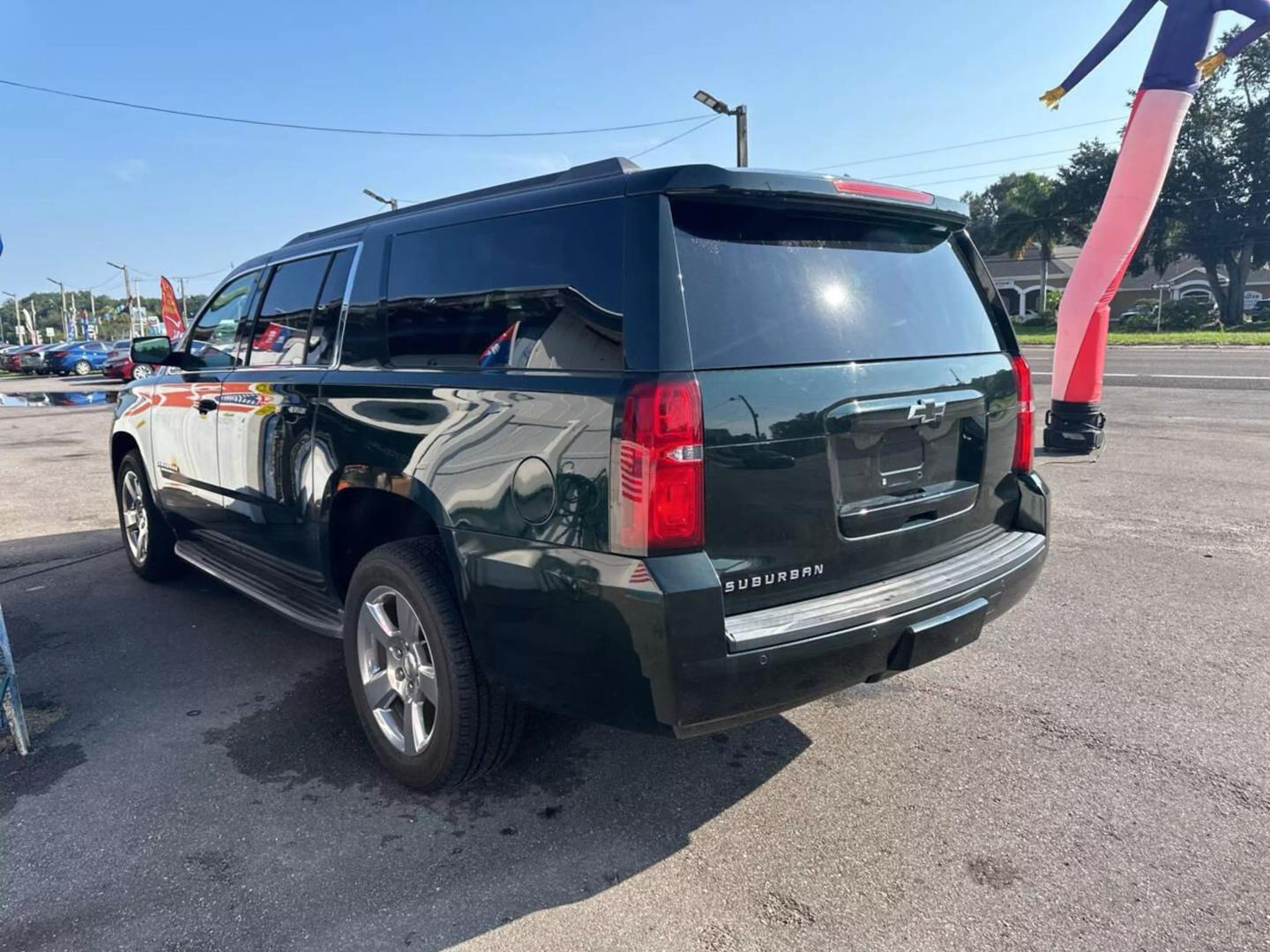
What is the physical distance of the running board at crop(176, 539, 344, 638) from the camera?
3686 mm

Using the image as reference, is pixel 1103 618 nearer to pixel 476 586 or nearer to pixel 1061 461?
pixel 476 586

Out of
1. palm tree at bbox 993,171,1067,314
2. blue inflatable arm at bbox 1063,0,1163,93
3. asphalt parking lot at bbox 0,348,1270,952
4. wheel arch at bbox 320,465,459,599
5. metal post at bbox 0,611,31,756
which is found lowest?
asphalt parking lot at bbox 0,348,1270,952

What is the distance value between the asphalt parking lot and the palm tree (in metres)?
61.5

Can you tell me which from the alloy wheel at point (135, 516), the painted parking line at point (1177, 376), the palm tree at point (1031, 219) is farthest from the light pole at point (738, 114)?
the palm tree at point (1031, 219)

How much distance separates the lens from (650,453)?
232 centimetres

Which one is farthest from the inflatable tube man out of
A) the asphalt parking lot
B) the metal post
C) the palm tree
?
the palm tree

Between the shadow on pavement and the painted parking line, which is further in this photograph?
the painted parking line

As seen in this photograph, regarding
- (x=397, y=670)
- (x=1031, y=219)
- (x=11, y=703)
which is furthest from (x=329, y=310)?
(x=1031, y=219)

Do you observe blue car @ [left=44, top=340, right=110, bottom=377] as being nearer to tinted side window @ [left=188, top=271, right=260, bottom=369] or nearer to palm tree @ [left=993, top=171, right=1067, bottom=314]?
tinted side window @ [left=188, top=271, right=260, bottom=369]

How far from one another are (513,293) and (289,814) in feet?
6.21

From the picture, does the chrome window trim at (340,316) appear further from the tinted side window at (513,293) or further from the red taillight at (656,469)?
the red taillight at (656,469)

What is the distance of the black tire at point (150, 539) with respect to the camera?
545cm

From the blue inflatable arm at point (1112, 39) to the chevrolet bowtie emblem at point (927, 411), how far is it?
9.22 meters

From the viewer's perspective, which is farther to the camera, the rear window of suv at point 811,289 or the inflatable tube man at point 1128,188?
the inflatable tube man at point 1128,188
